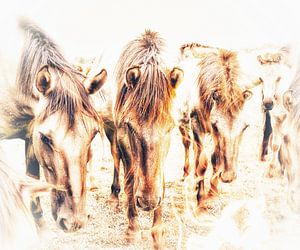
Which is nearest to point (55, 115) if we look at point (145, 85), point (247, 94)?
point (145, 85)

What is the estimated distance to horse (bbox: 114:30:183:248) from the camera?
2008 millimetres

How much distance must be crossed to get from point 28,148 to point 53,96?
0.30 meters

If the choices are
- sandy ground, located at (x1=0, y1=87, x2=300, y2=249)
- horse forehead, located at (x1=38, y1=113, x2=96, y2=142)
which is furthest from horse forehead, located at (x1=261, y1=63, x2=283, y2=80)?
horse forehead, located at (x1=38, y1=113, x2=96, y2=142)

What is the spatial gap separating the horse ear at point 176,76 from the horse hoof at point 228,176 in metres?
0.54

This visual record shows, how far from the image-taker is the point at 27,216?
2.04 meters

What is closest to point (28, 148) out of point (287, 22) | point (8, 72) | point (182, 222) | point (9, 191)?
point (9, 191)

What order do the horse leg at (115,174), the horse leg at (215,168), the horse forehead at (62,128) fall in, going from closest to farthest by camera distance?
the horse forehead at (62,128)
the horse leg at (115,174)
the horse leg at (215,168)

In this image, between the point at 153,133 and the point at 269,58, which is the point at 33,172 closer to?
the point at 153,133

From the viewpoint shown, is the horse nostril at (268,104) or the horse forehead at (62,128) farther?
the horse nostril at (268,104)

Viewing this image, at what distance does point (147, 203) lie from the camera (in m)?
2.05

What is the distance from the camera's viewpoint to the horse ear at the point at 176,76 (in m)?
2.04

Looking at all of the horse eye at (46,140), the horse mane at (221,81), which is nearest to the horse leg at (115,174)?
the horse eye at (46,140)

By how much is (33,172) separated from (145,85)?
0.71 meters

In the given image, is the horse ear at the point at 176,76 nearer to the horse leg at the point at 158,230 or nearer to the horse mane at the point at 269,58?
the horse mane at the point at 269,58
